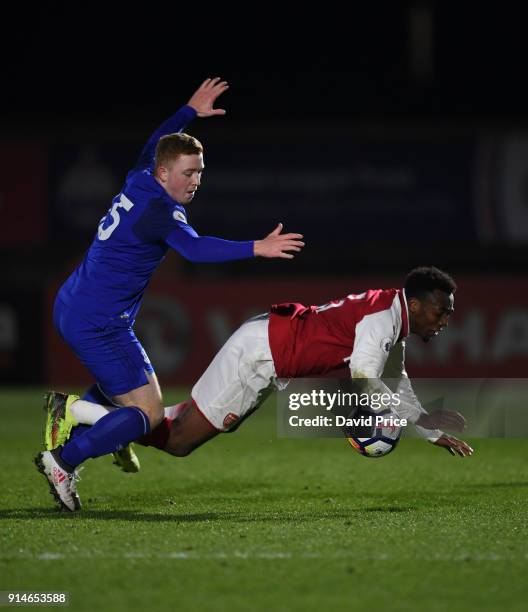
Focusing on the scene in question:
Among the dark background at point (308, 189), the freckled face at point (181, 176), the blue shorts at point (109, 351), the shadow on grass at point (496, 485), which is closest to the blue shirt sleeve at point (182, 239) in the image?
the freckled face at point (181, 176)

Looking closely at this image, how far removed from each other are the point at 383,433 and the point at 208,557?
1.50m

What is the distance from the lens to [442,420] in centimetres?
580

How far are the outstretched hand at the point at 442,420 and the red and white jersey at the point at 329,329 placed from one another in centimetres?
39

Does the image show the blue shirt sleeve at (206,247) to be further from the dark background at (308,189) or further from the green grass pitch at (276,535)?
the dark background at (308,189)

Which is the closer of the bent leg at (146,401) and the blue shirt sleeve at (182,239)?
the blue shirt sleeve at (182,239)

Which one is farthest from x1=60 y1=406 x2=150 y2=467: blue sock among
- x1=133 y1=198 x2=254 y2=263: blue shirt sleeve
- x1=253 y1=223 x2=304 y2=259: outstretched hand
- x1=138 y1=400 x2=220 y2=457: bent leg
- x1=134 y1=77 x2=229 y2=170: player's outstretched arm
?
x1=134 y1=77 x2=229 y2=170: player's outstretched arm

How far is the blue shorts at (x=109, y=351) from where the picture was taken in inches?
234

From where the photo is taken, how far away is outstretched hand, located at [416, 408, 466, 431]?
19.0 ft

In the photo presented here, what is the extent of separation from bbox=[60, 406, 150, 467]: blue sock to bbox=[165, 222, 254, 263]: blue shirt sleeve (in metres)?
0.86

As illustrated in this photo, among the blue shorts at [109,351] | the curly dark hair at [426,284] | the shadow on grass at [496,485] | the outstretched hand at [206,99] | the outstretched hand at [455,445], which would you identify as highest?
the outstretched hand at [206,99]

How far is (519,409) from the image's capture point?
33.4 ft

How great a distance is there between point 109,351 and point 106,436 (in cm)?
45

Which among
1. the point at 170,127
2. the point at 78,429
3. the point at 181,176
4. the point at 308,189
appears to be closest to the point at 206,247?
the point at 181,176

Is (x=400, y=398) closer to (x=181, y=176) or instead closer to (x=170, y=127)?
(x=181, y=176)
